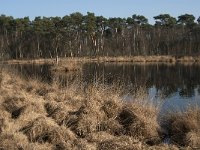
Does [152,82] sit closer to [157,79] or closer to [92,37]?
[157,79]

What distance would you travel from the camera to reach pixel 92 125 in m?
10.8

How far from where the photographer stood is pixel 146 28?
9456 cm

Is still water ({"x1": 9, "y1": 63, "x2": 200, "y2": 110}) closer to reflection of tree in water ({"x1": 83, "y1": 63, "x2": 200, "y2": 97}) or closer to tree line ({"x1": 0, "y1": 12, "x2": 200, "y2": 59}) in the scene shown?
reflection of tree in water ({"x1": 83, "y1": 63, "x2": 200, "y2": 97})

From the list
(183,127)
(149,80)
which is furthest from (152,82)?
(183,127)

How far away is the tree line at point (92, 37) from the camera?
3159 inches

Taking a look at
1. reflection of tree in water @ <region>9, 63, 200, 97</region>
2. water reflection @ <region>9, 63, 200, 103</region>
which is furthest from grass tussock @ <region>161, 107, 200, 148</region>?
reflection of tree in water @ <region>9, 63, 200, 97</region>

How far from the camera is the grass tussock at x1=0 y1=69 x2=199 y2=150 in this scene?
9430mm

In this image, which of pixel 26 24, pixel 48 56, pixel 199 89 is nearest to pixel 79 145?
pixel 199 89

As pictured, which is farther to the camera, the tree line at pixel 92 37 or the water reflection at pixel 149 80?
the tree line at pixel 92 37

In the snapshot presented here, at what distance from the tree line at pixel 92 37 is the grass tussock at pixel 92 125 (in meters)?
65.2

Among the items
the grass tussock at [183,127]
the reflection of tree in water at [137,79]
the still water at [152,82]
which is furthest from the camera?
the reflection of tree in water at [137,79]

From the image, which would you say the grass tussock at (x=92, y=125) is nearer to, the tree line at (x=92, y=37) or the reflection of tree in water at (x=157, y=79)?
the reflection of tree in water at (x=157, y=79)

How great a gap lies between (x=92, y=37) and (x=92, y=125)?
242 feet

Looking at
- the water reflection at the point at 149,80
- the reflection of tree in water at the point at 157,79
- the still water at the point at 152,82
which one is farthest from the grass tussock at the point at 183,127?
the reflection of tree in water at the point at 157,79
